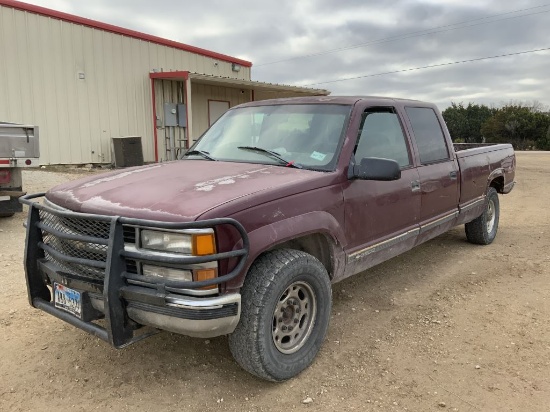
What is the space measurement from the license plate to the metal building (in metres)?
11.5

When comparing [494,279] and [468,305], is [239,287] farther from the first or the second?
[494,279]

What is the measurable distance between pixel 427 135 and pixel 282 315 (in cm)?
277

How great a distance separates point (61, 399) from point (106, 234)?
108 centimetres

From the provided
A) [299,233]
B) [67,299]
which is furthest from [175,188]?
[67,299]

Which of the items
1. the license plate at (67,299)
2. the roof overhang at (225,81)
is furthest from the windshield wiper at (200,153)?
the roof overhang at (225,81)

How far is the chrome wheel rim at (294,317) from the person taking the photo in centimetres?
301

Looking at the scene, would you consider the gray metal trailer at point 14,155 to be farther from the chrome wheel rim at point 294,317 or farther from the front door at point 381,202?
the chrome wheel rim at point 294,317

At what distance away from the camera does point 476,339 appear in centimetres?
358

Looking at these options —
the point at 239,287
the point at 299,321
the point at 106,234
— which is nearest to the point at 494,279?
the point at 299,321

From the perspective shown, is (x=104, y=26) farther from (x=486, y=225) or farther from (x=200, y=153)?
(x=486, y=225)

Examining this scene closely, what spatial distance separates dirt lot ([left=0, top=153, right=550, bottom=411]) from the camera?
2828mm

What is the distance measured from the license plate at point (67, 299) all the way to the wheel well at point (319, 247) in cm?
145

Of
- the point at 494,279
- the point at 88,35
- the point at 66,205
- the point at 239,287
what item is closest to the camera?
the point at 239,287

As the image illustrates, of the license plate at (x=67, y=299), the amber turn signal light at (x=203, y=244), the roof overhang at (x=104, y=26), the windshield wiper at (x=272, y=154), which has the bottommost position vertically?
the license plate at (x=67, y=299)
